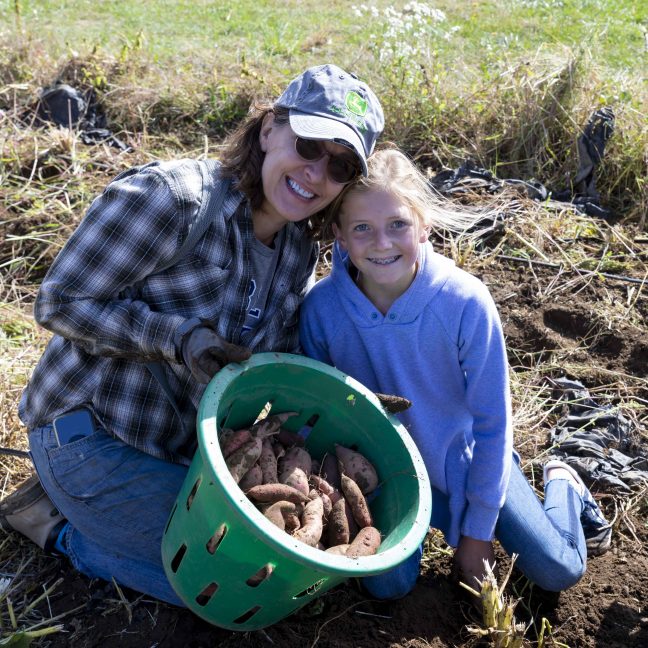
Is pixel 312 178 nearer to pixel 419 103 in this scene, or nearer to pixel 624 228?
pixel 624 228

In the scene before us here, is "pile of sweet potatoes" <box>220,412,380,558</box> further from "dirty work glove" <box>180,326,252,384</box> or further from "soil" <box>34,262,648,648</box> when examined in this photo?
"soil" <box>34,262,648,648</box>

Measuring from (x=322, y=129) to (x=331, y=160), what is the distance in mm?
111

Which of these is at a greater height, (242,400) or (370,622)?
(242,400)

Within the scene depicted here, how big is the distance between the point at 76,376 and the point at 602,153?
126 inches

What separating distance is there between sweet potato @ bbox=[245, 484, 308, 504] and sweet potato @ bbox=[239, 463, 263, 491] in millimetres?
47

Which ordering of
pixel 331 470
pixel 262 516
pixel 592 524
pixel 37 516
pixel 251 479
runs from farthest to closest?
pixel 592 524 < pixel 37 516 < pixel 331 470 < pixel 251 479 < pixel 262 516

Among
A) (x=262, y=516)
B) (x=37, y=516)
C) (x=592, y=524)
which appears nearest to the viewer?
(x=262, y=516)

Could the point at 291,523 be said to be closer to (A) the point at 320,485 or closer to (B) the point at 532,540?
(A) the point at 320,485

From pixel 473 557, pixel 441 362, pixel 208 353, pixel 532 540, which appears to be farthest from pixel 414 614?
pixel 208 353

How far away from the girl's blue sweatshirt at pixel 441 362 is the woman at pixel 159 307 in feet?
0.49

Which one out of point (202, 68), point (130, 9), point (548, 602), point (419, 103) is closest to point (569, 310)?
point (548, 602)

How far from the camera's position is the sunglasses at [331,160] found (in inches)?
78.7

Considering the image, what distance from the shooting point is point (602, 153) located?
4188mm

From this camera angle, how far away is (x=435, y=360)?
2219mm
